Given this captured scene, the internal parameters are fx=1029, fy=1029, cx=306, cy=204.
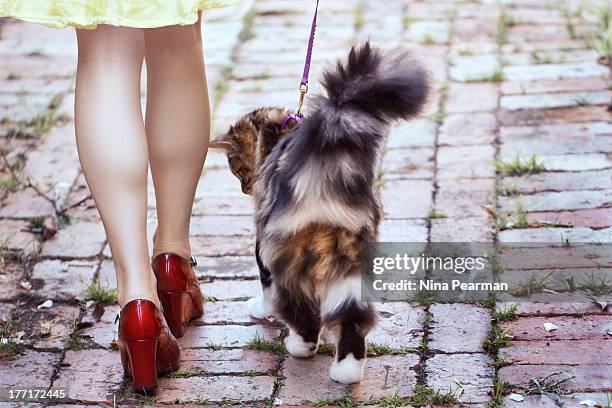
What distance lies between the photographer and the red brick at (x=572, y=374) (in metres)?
2.45

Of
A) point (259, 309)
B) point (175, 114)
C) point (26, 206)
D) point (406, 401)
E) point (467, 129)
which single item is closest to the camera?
point (406, 401)

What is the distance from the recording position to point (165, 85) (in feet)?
8.71

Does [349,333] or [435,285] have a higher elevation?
[435,285]

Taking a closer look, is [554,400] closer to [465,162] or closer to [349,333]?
[349,333]

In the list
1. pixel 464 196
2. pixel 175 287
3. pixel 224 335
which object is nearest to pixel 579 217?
pixel 464 196

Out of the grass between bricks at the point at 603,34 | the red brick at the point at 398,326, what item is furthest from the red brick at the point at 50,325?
the grass between bricks at the point at 603,34

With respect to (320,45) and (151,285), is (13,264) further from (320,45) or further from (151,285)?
(320,45)

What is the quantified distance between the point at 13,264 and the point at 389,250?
3.94 feet

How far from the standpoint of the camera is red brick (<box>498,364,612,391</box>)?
2453 mm

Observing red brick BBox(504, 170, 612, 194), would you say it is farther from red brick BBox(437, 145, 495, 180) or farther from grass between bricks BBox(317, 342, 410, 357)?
grass between bricks BBox(317, 342, 410, 357)

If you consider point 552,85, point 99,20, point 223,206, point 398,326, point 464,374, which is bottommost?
point 464,374

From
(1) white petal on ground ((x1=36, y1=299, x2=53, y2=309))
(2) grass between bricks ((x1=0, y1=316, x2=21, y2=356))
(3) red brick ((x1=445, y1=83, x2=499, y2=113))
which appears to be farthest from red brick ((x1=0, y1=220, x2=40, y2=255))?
(3) red brick ((x1=445, y1=83, x2=499, y2=113))

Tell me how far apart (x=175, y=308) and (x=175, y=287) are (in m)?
0.06

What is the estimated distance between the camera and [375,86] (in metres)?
2.33
